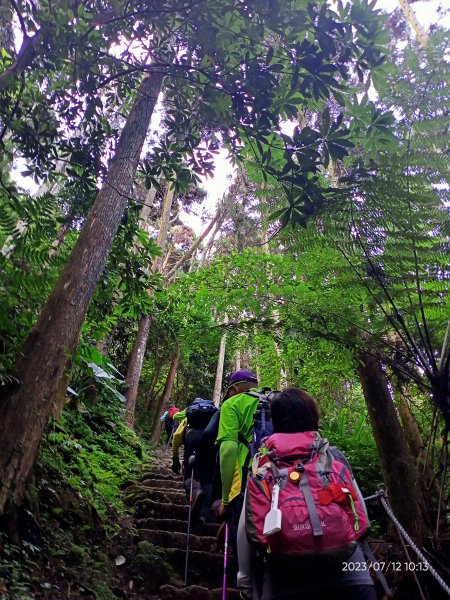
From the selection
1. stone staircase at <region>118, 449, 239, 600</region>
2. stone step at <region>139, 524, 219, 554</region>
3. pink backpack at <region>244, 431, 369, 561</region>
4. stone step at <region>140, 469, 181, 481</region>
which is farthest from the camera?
stone step at <region>140, 469, 181, 481</region>

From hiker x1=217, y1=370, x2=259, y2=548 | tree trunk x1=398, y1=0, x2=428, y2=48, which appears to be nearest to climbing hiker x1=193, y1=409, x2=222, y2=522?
hiker x1=217, y1=370, x2=259, y2=548

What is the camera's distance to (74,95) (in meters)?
3.39

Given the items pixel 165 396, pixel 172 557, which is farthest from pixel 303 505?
pixel 165 396

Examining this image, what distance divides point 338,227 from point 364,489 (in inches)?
117

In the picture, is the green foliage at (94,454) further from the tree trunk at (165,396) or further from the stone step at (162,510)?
the tree trunk at (165,396)

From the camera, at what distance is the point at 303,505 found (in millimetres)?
1501

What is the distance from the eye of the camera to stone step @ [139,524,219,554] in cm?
423

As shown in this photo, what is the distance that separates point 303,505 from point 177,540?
3329 mm

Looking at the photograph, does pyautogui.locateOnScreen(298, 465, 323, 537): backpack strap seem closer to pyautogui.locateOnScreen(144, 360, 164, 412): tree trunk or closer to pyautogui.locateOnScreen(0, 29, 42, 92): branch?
pyautogui.locateOnScreen(0, 29, 42, 92): branch

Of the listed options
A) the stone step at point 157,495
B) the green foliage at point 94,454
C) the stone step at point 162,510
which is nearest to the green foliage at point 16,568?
the green foliage at point 94,454

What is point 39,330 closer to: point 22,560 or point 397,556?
point 22,560

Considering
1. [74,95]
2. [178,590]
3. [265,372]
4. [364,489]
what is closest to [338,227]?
[74,95]

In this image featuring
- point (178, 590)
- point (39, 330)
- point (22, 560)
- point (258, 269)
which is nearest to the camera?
point (22, 560)

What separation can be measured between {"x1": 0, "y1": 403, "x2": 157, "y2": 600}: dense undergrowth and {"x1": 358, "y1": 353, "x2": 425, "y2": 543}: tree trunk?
2383 millimetres
